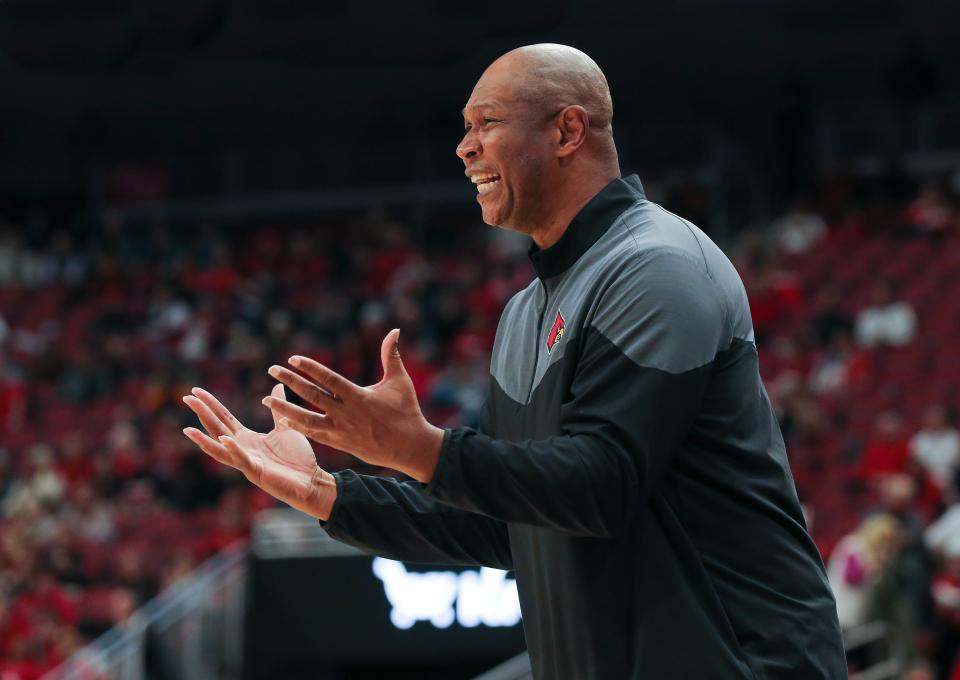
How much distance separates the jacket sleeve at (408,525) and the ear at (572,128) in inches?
17.8

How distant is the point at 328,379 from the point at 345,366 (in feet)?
37.0

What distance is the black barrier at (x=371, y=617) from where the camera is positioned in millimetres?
8125

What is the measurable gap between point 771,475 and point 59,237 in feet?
57.7

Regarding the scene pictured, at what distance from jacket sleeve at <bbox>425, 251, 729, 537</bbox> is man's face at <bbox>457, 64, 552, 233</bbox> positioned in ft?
0.75

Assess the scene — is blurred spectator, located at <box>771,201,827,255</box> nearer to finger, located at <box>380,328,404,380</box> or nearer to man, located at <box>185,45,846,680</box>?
man, located at <box>185,45,846,680</box>

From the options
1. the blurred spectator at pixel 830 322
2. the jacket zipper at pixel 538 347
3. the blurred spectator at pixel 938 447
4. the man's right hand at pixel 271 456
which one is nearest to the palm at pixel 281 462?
the man's right hand at pixel 271 456

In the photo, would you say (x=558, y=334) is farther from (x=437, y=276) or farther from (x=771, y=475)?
(x=437, y=276)

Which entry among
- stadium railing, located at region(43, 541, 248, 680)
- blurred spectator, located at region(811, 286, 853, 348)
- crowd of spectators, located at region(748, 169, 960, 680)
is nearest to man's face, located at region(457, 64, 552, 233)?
crowd of spectators, located at region(748, 169, 960, 680)

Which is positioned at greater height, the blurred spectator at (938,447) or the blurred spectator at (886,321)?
the blurred spectator at (886,321)

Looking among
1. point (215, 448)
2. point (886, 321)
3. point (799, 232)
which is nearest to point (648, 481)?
point (215, 448)

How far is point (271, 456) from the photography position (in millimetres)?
2264

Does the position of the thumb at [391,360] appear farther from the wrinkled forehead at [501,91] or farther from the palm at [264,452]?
the wrinkled forehead at [501,91]

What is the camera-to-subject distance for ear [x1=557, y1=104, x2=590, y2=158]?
2154 mm

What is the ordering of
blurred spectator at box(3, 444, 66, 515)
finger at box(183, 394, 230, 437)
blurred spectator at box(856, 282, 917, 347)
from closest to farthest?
finger at box(183, 394, 230, 437), blurred spectator at box(856, 282, 917, 347), blurred spectator at box(3, 444, 66, 515)
